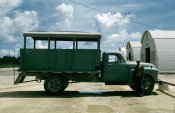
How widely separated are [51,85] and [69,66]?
1299 mm

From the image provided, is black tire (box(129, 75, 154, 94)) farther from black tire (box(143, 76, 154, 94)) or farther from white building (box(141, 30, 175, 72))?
white building (box(141, 30, 175, 72))

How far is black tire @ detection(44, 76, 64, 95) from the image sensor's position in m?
10.5

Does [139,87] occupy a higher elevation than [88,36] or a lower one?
lower

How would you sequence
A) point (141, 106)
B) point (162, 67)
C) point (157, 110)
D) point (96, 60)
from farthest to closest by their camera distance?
point (162, 67) → point (96, 60) → point (141, 106) → point (157, 110)

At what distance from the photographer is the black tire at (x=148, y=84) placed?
1077cm

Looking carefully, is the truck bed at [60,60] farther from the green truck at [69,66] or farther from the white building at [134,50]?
the white building at [134,50]

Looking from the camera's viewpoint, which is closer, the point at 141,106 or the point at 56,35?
the point at 141,106

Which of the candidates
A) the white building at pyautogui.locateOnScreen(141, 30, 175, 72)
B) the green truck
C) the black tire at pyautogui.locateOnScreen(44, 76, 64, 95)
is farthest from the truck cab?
the white building at pyautogui.locateOnScreen(141, 30, 175, 72)

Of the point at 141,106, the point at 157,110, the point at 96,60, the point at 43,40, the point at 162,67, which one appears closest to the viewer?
the point at 157,110

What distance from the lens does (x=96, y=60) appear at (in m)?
10.5

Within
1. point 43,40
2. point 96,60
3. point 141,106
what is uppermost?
point 43,40

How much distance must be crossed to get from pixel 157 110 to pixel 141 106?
784 millimetres

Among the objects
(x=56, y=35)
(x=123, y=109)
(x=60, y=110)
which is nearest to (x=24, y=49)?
(x=56, y=35)

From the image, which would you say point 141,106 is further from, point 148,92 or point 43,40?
point 43,40
